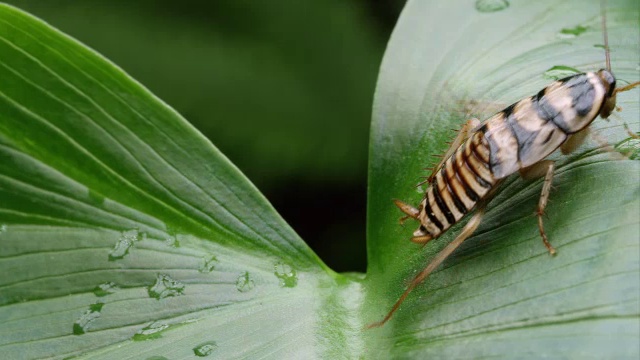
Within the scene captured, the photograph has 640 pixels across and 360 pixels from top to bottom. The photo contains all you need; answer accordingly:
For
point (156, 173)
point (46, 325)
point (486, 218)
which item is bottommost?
point (486, 218)

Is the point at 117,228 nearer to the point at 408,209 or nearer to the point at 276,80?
the point at 408,209

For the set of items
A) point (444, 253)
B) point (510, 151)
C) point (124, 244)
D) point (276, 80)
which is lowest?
point (444, 253)

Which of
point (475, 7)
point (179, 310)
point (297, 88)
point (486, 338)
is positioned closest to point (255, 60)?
point (297, 88)

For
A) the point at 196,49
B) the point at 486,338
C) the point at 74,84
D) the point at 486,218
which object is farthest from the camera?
the point at 196,49

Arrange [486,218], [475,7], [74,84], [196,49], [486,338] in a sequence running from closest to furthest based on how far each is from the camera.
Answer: [486,338] → [486,218] → [74,84] → [475,7] → [196,49]

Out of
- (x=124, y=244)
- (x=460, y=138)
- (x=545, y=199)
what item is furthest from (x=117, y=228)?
(x=545, y=199)

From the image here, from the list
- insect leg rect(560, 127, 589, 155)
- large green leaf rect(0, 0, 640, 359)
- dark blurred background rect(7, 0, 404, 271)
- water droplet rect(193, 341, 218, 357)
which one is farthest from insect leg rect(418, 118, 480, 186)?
dark blurred background rect(7, 0, 404, 271)

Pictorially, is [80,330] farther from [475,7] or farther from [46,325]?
[475,7]

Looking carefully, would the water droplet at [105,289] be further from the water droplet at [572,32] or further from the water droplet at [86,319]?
the water droplet at [572,32]
